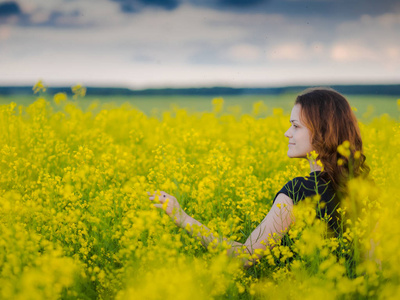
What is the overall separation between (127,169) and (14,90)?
2699cm

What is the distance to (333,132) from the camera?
2.62m

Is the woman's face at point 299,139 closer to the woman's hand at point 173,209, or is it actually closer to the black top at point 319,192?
the black top at point 319,192

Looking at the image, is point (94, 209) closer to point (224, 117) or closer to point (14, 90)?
point (224, 117)

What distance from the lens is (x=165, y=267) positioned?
2.12m

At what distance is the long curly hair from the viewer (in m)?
2.54

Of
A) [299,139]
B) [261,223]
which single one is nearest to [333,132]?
[299,139]

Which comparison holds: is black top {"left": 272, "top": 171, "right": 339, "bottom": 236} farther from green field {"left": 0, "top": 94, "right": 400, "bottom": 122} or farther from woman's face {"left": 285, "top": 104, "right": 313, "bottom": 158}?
green field {"left": 0, "top": 94, "right": 400, "bottom": 122}

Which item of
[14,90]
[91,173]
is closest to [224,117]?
[91,173]

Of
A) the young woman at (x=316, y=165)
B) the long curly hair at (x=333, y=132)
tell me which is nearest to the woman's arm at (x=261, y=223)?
the young woman at (x=316, y=165)

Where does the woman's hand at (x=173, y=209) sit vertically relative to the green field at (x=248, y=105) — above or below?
below

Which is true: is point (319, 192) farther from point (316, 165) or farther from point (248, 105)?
point (248, 105)

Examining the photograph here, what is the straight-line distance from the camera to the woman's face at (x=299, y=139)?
269cm

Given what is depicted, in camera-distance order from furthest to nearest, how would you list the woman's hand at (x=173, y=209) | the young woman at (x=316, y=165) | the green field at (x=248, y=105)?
the green field at (x=248, y=105), the young woman at (x=316, y=165), the woman's hand at (x=173, y=209)

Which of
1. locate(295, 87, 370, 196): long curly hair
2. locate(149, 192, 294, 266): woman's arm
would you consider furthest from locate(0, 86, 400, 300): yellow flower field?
locate(295, 87, 370, 196): long curly hair
